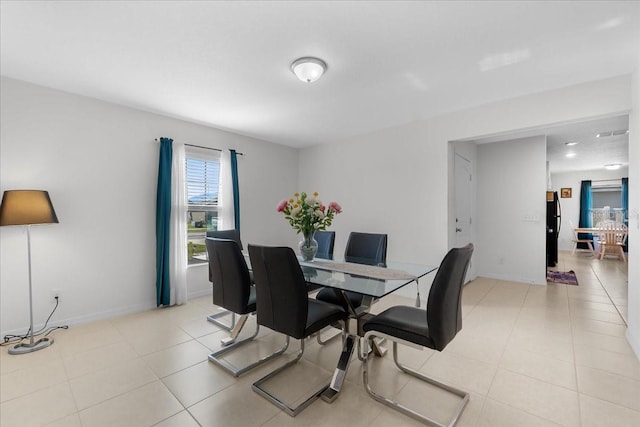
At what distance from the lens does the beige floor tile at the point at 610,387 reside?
1.79 meters

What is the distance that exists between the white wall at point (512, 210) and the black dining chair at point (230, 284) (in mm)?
4201

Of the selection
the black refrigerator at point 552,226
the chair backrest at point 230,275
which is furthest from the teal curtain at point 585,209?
the chair backrest at point 230,275

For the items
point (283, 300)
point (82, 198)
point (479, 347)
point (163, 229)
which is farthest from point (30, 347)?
point (479, 347)

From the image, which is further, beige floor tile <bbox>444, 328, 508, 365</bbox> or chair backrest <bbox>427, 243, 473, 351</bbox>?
beige floor tile <bbox>444, 328, 508, 365</bbox>

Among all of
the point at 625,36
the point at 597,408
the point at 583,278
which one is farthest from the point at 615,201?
the point at 597,408

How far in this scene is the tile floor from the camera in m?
1.68

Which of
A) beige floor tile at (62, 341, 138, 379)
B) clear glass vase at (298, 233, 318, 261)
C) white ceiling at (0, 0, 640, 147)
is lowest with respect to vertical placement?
beige floor tile at (62, 341, 138, 379)

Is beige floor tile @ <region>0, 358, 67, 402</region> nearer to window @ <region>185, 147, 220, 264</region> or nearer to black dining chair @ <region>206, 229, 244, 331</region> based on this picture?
black dining chair @ <region>206, 229, 244, 331</region>

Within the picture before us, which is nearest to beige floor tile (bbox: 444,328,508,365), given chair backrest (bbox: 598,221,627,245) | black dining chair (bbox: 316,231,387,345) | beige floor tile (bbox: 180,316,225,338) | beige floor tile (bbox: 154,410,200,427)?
black dining chair (bbox: 316,231,387,345)

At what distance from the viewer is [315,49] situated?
2.21m

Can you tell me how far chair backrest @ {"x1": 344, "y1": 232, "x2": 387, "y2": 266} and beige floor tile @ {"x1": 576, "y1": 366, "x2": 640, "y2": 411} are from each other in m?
1.68

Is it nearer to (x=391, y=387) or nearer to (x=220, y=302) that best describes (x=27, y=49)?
(x=220, y=302)

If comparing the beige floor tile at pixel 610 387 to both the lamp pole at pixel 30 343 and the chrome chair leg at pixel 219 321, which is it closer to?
the chrome chair leg at pixel 219 321

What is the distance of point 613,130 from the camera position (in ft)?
14.0
